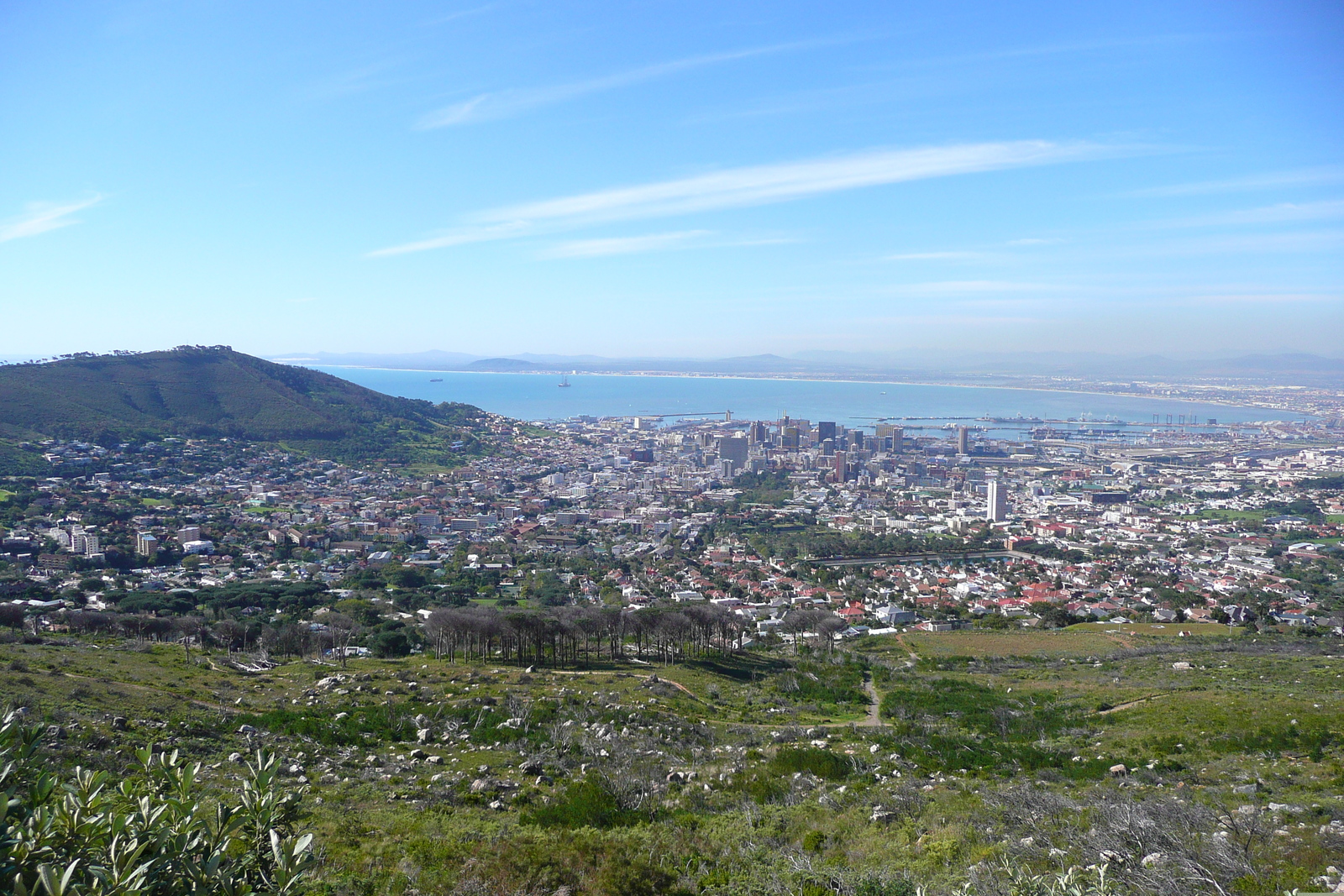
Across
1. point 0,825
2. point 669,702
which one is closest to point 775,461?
point 669,702

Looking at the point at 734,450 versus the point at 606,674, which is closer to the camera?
the point at 606,674

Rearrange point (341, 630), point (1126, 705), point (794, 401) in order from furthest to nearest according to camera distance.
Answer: point (794, 401), point (341, 630), point (1126, 705)

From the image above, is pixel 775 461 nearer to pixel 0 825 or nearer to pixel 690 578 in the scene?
pixel 690 578

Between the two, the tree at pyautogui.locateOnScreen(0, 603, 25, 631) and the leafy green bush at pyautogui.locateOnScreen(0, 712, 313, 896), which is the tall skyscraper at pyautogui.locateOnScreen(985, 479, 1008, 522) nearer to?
the tree at pyautogui.locateOnScreen(0, 603, 25, 631)

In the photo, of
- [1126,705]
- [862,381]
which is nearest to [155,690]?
[1126,705]

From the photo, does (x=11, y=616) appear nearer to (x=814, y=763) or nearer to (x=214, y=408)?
(x=814, y=763)

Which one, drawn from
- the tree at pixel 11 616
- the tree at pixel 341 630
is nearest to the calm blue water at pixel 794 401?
the tree at pixel 341 630

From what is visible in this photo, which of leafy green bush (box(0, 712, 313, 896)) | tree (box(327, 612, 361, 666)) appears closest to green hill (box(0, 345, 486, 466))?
tree (box(327, 612, 361, 666))
